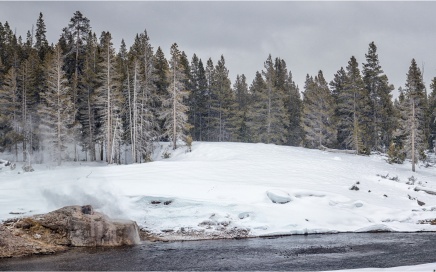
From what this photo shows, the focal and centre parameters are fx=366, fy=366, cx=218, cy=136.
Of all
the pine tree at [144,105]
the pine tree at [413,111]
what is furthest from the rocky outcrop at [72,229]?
the pine tree at [413,111]

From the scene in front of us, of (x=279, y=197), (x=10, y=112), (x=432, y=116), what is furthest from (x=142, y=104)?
(x=432, y=116)

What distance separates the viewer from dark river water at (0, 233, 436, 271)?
14.3m

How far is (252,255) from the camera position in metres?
16.1

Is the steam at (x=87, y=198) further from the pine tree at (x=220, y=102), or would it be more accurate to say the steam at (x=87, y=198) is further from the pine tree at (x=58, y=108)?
the pine tree at (x=220, y=102)

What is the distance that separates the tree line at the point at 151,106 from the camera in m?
42.8

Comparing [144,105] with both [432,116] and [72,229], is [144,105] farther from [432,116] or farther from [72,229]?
[432,116]

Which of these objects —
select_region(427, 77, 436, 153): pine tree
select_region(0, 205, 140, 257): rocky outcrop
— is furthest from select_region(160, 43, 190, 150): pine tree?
select_region(427, 77, 436, 153): pine tree

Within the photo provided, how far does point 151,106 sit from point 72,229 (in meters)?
35.3

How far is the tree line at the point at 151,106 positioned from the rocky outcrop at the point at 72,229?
2381 cm

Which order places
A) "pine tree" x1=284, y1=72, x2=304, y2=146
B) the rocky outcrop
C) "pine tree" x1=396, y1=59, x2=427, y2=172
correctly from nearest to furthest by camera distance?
the rocky outcrop, "pine tree" x1=396, y1=59, x2=427, y2=172, "pine tree" x1=284, y1=72, x2=304, y2=146

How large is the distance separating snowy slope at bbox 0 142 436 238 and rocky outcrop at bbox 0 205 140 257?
1483 mm

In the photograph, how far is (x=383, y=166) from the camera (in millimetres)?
39125

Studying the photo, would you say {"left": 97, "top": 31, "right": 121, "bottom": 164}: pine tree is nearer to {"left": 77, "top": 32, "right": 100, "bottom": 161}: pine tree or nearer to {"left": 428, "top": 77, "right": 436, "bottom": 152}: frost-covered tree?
{"left": 77, "top": 32, "right": 100, "bottom": 161}: pine tree

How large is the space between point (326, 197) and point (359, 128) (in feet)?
77.3
